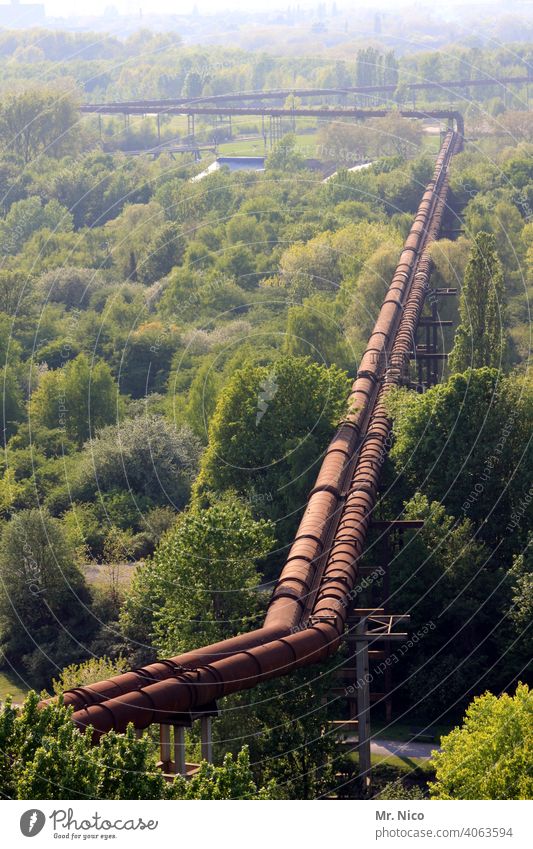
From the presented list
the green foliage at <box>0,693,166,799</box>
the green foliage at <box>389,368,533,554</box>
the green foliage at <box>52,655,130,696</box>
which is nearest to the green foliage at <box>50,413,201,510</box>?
the green foliage at <box>389,368,533,554</box>

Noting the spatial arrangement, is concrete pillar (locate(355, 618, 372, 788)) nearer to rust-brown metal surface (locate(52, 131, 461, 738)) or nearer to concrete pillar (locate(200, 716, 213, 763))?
rust-brown metal surface (locate(52, 131, 461, 738))

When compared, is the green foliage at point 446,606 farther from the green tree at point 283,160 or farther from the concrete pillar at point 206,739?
the green tree at point 283,160

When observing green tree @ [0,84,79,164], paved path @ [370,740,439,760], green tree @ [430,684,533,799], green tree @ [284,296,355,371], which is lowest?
paved path @ [370,740,439,760]

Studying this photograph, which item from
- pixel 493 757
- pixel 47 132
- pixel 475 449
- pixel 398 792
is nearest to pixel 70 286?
pixel 47 132

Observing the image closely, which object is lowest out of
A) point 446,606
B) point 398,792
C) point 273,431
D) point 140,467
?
point 398,792

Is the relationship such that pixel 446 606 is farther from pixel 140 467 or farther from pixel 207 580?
pixel 140 467

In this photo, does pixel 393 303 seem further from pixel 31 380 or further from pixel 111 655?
pixel 111 655

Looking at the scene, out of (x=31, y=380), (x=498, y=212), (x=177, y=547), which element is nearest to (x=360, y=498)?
(x=177, y=547)
